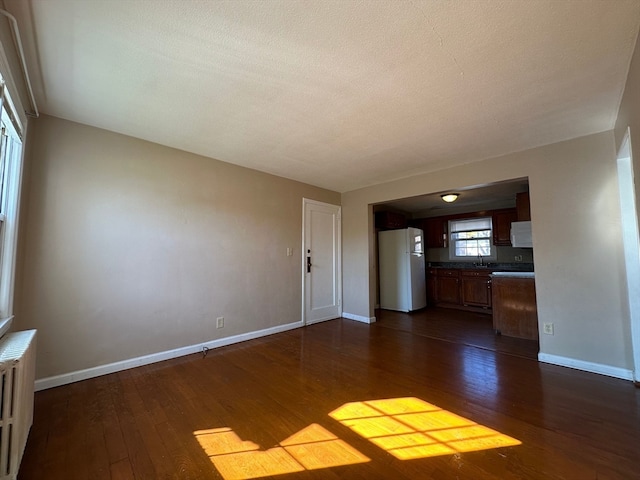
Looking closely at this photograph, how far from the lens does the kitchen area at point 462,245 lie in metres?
5.37

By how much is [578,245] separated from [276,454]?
3.35 m

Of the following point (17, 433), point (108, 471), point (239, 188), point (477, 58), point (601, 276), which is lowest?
point (108, 471)

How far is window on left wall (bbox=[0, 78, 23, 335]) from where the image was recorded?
1.84 meters

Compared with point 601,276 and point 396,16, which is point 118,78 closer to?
point 396,16

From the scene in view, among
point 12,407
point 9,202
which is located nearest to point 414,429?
point 12,407

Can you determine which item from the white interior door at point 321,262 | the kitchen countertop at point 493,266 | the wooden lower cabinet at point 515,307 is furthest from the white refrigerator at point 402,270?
the wooden lower cabinet at point 515,307

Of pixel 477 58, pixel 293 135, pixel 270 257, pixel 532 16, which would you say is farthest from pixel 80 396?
pixel 532 16

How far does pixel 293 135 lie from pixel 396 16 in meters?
1.54

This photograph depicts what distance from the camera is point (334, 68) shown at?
1807 mm

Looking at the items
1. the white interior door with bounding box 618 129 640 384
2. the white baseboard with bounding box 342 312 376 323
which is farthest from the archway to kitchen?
the white interior door with bounding box 618 129 640 384

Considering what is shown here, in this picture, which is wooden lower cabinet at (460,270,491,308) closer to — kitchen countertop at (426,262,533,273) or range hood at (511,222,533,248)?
kitchen countertop at (426,262,533,273)

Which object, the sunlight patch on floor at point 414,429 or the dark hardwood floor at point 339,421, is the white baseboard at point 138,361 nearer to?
the dark hardwood floor at point 339,421

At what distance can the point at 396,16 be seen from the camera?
142cm

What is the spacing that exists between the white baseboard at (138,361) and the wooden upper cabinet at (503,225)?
15.7 ft
